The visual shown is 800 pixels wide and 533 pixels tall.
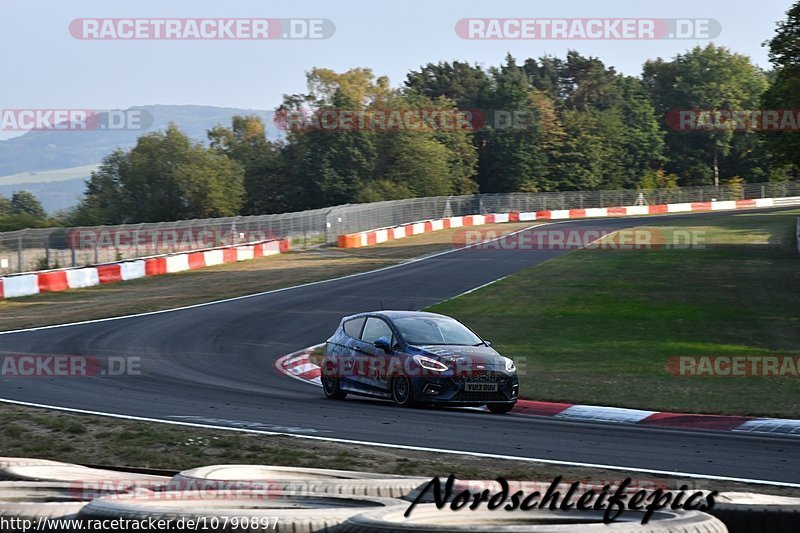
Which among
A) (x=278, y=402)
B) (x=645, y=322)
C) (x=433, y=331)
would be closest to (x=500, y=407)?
(x=433, y=331)

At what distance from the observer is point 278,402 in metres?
14.1

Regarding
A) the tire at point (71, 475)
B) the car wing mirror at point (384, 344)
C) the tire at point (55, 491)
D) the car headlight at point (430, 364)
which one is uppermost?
the tire at point (55, 491)

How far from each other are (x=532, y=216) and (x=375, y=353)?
61352mm

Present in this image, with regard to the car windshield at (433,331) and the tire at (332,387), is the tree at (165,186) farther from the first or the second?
the car windshield at (433,331)

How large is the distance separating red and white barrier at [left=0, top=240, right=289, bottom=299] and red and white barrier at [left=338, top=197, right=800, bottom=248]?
784 cm

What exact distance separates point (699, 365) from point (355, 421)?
330 inches

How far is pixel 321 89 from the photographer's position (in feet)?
351

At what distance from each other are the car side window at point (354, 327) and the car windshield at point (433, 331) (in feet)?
2.06

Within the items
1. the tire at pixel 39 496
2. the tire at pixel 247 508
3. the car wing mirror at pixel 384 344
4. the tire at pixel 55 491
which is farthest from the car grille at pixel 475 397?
the tire at pixel 247 508

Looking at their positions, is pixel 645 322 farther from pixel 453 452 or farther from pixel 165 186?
pixel 165 186

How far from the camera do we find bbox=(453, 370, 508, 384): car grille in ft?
45.9

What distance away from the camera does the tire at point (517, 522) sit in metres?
5.31

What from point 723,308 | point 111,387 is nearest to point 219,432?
point 111,387

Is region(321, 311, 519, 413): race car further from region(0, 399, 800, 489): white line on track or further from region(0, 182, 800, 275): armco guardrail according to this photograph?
region(0, 182, 800, 275): armco guardrail
